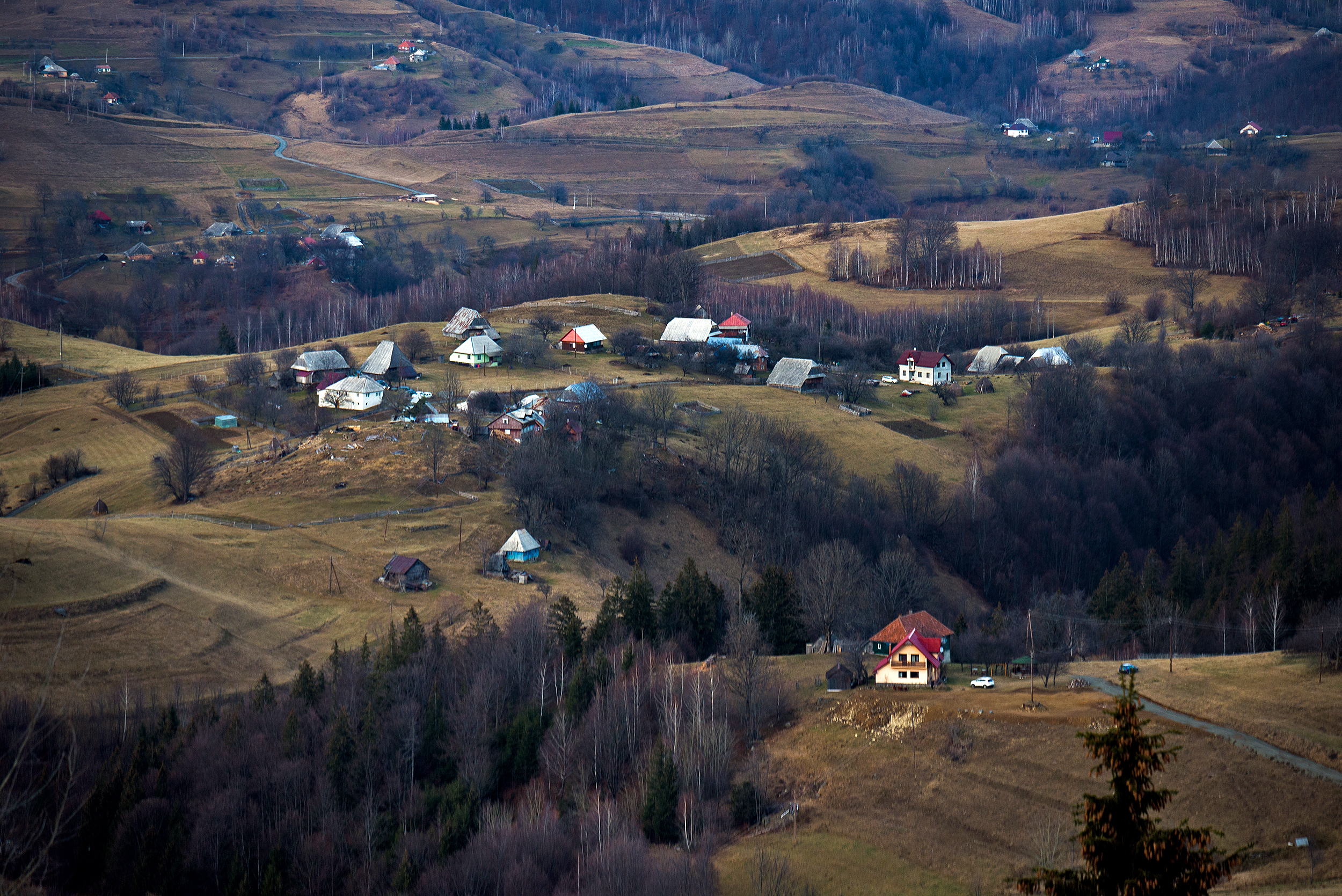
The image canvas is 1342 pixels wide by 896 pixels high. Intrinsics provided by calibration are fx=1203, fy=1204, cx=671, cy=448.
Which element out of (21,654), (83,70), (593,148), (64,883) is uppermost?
(83,70)

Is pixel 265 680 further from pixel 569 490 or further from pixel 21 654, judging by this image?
pixel 569 490

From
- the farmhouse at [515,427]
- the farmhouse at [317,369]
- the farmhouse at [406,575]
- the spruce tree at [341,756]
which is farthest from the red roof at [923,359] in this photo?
the spruce tree at [341,756]

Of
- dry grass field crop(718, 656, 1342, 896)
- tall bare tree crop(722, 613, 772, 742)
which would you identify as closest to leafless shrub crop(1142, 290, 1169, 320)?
tall bare tree crop(722, 613, 772, 742)

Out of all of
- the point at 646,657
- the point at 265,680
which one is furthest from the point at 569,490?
the point at 265,680

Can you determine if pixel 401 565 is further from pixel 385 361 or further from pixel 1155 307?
pixel 1155 307

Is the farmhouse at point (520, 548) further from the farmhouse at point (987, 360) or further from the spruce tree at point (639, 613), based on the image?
the farmhouse at point (987, 360)

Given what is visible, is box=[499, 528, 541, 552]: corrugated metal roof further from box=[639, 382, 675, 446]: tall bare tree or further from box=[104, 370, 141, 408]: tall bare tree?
box=[104, 370, 141, 408]: tall bare tree
